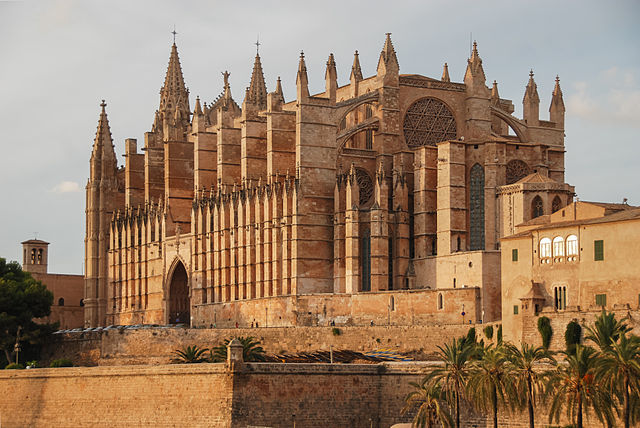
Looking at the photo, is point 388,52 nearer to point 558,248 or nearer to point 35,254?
point 558,248

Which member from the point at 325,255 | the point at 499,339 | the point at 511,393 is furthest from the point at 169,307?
the point at 511,393

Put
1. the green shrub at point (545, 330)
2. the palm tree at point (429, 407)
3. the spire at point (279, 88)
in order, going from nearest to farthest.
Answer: the palm tree at point (429, 407) < the green shrub at point (545, 330) < the spire at point (279, 88)

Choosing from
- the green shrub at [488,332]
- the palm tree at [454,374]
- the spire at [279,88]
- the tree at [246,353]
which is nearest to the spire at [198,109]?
the spire at [279,88]

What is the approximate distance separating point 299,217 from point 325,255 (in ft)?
7.98

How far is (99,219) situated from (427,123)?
27.3 m

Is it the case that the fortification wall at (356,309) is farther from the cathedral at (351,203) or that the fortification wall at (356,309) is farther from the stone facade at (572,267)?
the stone facade at (572,267)

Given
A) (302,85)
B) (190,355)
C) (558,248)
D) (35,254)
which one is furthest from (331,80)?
(35,254)

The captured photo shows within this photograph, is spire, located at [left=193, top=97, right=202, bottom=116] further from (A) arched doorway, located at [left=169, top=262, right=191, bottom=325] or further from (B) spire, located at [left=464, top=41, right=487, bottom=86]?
(B) spire, located at [left=464, top=41, right=487, bottom=86]

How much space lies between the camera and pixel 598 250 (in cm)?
5184

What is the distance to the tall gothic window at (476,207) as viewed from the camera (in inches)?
2576

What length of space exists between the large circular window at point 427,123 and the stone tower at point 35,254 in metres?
38.5

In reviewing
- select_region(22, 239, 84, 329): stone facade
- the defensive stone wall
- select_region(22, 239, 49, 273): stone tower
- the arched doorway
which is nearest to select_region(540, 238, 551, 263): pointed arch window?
the defensive stone wall

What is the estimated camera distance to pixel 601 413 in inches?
1671

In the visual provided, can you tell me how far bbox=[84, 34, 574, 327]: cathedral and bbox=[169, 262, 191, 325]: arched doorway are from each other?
0.09 meters
